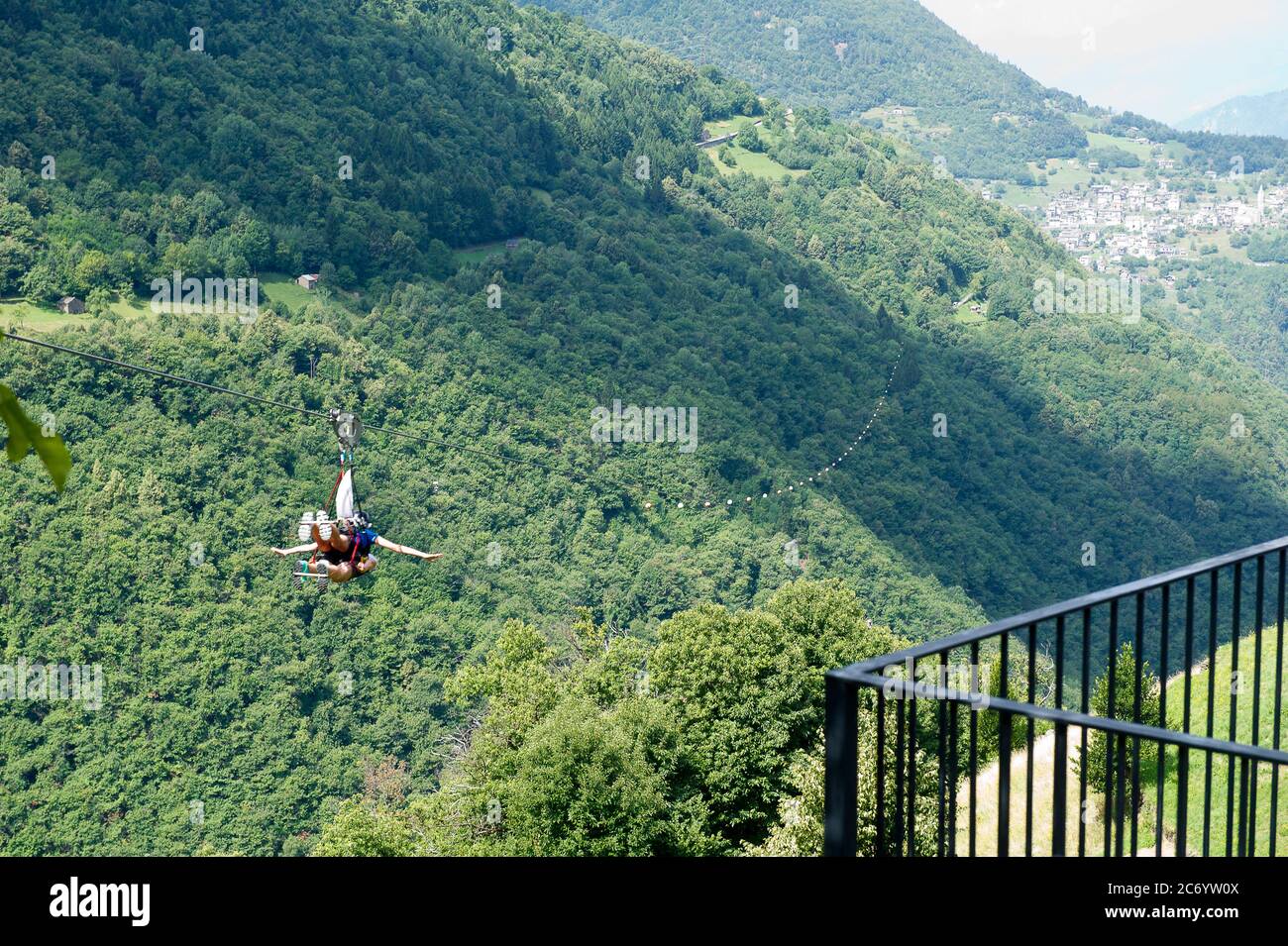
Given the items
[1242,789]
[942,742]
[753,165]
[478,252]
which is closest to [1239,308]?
[753,165]

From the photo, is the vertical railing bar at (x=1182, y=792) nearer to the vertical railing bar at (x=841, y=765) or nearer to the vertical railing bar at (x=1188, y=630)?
the vertical railing bar at (x=1188, y=630)

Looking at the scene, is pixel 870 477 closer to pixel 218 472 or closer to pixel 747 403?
pixel 747 403

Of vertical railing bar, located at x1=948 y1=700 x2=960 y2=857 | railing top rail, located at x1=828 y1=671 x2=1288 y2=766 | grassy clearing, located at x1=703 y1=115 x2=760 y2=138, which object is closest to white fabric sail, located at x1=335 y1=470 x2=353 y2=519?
vertical railing bar, located at x1=948 y1=700 x2=960 y2=857

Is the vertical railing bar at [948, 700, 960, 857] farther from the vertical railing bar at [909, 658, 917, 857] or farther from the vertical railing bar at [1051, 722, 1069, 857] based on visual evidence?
the vertical railing bar at [1051, 722, 1069, 857]

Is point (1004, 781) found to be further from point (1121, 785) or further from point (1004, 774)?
point (1121, 785)
